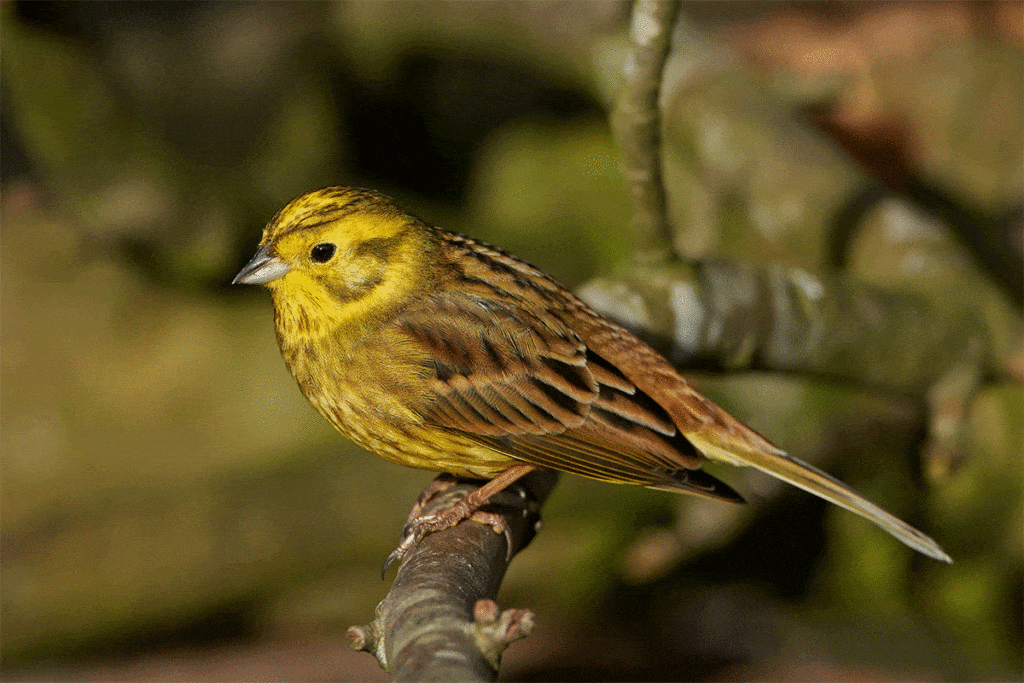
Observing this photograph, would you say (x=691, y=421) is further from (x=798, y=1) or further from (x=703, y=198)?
(x=798, y=1)

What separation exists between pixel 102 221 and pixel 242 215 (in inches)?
28.3

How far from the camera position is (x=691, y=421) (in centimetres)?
335

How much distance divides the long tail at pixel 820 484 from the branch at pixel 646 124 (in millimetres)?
824

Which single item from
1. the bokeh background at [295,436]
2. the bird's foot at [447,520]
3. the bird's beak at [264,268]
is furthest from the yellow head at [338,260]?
the bokeh background at [295,436]

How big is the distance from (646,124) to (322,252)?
122 centimetres

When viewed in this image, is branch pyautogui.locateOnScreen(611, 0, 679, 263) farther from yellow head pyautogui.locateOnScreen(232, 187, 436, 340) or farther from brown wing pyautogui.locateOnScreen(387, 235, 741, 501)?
yellow head pyautogui.locateOnScreen(232, 187, 436, 340)

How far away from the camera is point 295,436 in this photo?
5.15 m

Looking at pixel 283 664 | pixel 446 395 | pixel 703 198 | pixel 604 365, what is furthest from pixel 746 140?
pixel 283 664

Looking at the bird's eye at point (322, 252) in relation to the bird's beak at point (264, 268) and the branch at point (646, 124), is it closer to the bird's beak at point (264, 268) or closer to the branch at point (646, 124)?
the bird's beak at point (264, 268)

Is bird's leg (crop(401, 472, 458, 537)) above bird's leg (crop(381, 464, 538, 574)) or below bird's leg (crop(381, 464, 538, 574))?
below

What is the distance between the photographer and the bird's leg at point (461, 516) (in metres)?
2.95

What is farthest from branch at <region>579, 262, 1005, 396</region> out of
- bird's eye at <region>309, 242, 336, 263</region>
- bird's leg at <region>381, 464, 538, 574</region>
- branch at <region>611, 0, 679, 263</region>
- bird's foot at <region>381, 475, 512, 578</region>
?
bird's eye at <region>309, 242, 336, 263</region>

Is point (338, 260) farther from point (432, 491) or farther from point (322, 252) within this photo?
point (432, 491)

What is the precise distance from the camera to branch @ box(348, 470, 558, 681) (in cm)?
194
